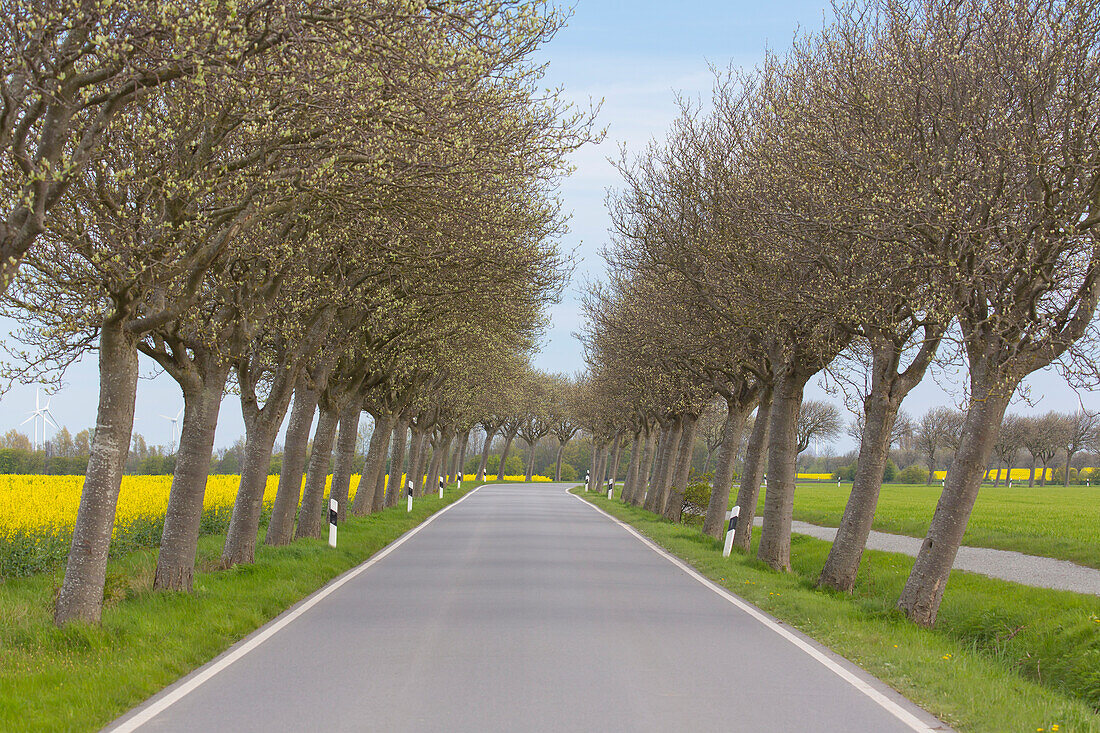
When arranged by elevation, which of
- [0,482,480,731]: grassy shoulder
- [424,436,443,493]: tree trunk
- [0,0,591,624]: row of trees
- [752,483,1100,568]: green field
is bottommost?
[424,436,443,493]: tree trunk

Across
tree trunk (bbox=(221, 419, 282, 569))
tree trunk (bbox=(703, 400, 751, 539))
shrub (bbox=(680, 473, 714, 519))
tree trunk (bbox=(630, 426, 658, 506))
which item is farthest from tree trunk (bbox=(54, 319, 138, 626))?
tree trunk (bbox=(630, 426, 658, 506))

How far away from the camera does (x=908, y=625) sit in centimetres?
1213

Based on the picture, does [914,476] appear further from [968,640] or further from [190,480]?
[190,480]

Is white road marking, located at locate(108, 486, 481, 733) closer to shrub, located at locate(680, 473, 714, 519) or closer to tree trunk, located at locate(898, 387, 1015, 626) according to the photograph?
tree trunk, located at locate(898, 387, 1015, 626)

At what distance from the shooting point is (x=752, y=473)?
22844mm

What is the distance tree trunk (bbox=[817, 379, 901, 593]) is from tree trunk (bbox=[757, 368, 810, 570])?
316 centimetres

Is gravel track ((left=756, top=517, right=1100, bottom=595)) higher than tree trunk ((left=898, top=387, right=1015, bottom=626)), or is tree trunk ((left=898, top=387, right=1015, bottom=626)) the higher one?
tree trunk ((left=898, top=387, right=1015, bottom=626))

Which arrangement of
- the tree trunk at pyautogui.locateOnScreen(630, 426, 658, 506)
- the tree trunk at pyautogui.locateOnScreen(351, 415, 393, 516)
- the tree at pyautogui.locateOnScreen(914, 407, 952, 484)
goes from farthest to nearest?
the tree at pyautogui.locateOnScreen(914, 407, 952, 484)
the tree trunk at pyautogui.locateOnScreen(630, 426, 658, 506)
the tree trunk at pyautogui.locateOnScreen(351, 415, 393, 516)

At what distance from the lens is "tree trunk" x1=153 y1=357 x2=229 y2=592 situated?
13.2 m

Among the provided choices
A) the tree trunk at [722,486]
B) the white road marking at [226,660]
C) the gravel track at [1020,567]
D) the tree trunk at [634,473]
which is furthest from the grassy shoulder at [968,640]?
the tree trunk at [634,473]

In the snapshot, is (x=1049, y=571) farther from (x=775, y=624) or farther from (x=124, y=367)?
(x=124, y=367)

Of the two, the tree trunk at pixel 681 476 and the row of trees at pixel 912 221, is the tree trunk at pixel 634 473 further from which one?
the row of trees at pixel 912 221

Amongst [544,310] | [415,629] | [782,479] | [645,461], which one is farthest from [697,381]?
[415,629]

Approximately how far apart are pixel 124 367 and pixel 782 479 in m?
12.9
